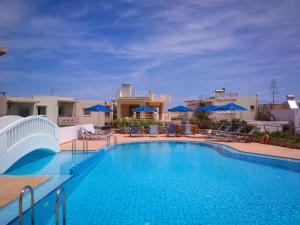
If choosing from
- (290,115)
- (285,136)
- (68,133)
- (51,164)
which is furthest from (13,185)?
(290,115)

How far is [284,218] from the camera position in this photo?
5855 mm

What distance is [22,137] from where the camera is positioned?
9352 mm

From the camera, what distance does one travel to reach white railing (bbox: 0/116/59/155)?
27.0 feet

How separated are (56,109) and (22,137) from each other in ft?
76.5

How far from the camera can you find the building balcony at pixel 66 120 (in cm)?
3036

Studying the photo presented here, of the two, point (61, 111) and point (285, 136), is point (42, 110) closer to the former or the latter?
point (61, 111)

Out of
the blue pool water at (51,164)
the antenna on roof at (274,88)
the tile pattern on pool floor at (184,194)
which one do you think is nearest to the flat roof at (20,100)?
the blue pool water at (51,164)

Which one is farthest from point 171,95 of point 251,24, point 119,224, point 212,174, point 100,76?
point 119,224

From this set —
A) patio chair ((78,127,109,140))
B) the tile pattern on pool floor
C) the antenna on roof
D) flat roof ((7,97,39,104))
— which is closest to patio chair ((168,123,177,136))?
patio chair ((78,127,109,140))

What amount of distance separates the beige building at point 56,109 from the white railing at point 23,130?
1619cm

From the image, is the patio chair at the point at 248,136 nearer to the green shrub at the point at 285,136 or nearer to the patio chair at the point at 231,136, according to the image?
the patio chair at the point at 231,136

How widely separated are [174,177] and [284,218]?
3.85 meters

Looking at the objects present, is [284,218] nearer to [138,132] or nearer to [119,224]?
[119,224]

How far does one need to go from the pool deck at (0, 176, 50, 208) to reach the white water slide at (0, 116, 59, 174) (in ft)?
3.61
